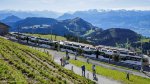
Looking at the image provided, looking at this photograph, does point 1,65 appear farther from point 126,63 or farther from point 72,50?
point 72,50

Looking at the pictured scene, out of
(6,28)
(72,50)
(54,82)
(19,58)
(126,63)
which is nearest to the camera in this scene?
(54,82)

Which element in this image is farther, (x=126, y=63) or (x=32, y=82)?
(x=126, y=63)

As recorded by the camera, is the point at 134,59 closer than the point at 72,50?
Yes

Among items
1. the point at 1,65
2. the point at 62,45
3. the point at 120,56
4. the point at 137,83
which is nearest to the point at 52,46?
the point at 62,45

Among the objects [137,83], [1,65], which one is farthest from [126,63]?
[1,65]

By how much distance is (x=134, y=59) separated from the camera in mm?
124000

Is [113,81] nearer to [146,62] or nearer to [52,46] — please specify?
[146,62]

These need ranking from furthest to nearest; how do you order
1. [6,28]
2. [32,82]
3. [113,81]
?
[6,28] < [113,81] < [32,82]

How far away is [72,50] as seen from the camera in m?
142

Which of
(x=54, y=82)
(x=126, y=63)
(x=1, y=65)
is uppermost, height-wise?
(x=1, y=65)

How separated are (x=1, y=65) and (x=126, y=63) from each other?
98609 mm

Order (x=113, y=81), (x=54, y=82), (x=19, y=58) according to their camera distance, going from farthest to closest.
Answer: (x=113, y=81)
(x=19, y=58)
(x=54, y=82)

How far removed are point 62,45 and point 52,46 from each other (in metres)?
4.77

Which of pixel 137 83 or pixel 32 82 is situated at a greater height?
pixel 32 82
